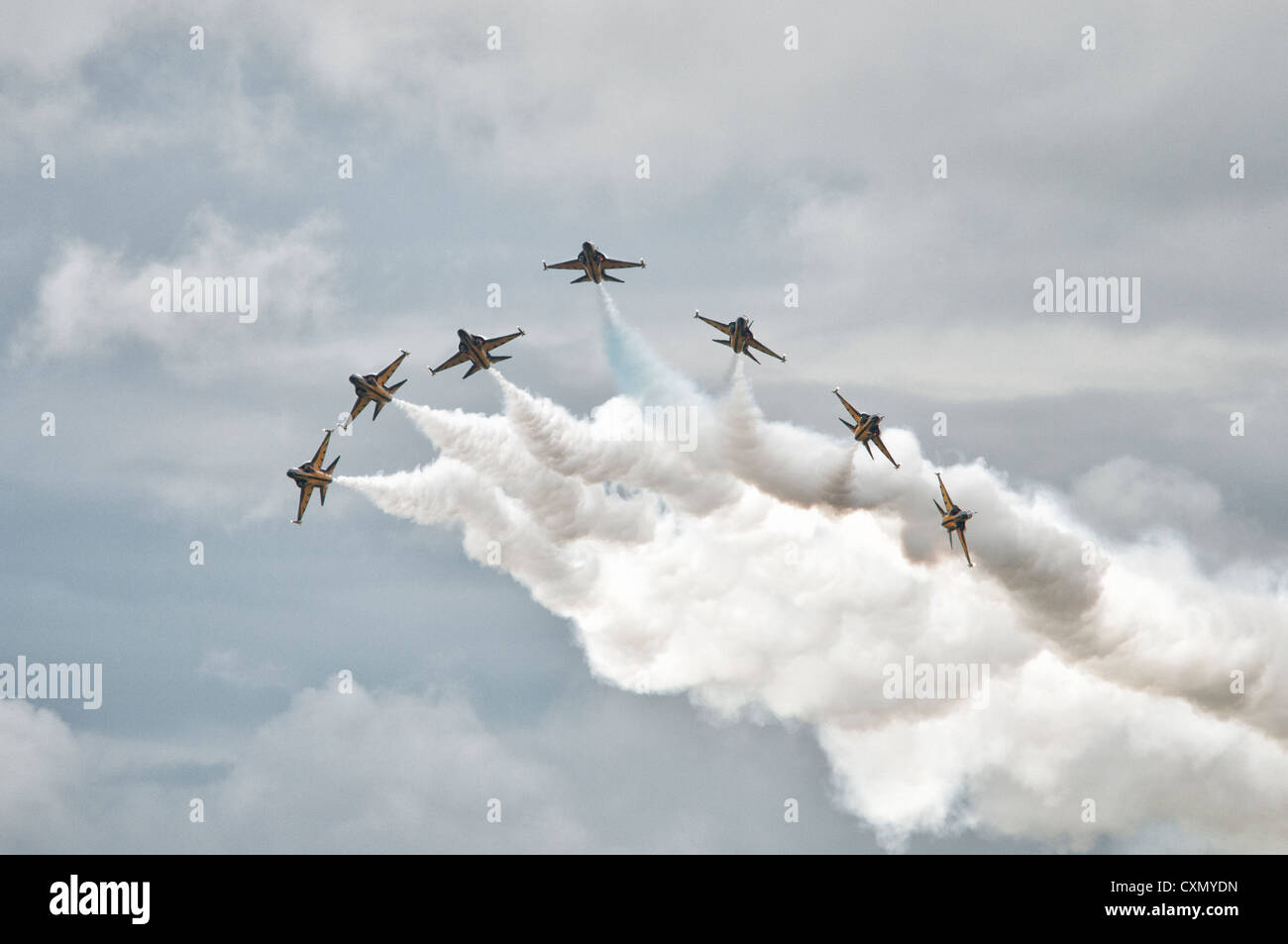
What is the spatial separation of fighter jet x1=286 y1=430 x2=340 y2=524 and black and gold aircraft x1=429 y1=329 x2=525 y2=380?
9.56 m

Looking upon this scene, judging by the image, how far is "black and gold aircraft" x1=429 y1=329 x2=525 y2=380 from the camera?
93.4 metres

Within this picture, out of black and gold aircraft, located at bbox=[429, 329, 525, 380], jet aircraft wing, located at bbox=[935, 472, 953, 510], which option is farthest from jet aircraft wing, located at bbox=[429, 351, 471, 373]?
jet aircraft wing, located at bbox=[935, 472, 953, 510]

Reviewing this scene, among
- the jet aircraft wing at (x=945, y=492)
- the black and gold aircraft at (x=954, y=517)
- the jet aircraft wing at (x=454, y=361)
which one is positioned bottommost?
the black and gold aircraft at (x=954, y=517)

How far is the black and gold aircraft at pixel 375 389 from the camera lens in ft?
306

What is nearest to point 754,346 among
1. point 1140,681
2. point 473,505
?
point 473,505

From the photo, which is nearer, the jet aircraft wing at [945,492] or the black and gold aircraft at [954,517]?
the black and gold aircraft at [954,517]

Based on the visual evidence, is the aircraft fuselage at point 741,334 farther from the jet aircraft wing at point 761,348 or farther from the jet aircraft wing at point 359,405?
the jet aircraft wing at point 359,405

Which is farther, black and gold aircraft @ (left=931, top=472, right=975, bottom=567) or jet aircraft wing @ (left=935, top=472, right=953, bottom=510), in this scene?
jet aircraft wing @ (left=935, top=472, right=953, bottom=510)

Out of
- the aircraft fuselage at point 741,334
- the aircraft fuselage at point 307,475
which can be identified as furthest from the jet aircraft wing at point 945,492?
the aircraft fuselage at point 307,475

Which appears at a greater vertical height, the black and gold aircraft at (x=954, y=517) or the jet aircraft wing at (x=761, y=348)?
the jet aircraft wing at (x=761, y=348)

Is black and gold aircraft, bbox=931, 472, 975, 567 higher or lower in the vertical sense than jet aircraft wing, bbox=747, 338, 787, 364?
lower

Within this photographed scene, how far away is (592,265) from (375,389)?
640 inches

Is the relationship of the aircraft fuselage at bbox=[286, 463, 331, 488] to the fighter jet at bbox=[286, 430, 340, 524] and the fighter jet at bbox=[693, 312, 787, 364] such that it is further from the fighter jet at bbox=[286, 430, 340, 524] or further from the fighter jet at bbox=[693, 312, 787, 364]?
the fighter jet at bbox=[693, 312, 787, 364]

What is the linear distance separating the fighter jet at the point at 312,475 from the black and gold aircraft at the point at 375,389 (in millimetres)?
3522
